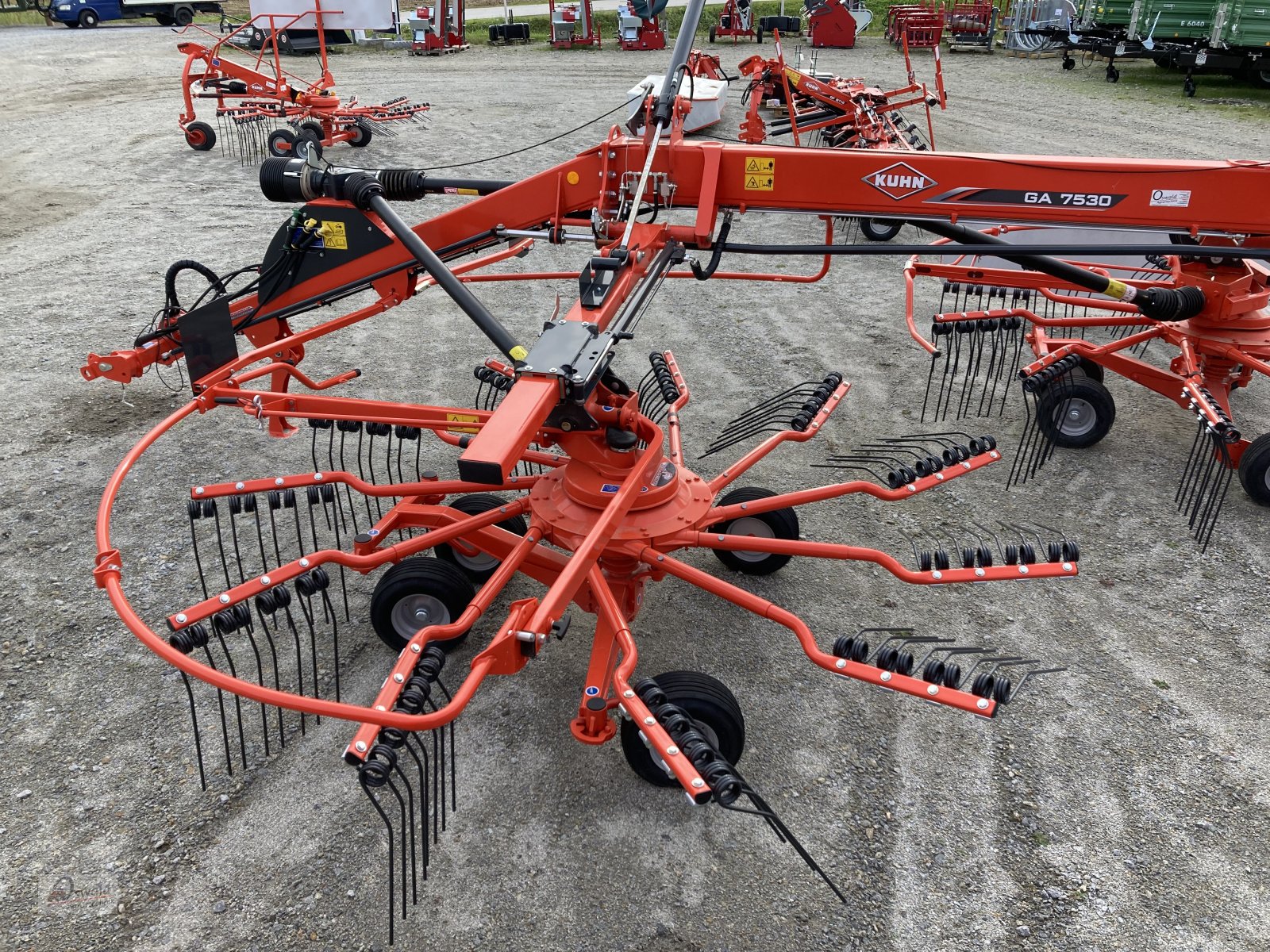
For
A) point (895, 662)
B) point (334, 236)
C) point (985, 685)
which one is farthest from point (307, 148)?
point (985, 685)

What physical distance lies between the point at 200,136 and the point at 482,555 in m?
12.3

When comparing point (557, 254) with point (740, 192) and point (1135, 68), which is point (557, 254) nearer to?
point (740, 192)

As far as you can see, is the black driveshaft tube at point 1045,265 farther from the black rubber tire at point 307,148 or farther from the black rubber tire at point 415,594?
the black rubber tire at point 307,148

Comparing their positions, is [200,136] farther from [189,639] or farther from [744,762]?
[744,762]

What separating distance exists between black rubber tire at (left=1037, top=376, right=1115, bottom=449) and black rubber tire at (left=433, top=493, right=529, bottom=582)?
3730 mm

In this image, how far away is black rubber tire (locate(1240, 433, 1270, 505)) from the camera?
Answer: 5715mm

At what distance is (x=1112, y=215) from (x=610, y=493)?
2.59 m

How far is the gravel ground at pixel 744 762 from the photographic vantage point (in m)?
3.43

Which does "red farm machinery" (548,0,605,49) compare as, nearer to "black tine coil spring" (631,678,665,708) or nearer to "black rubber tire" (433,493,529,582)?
"black rubber tire" (433,493,529,582)

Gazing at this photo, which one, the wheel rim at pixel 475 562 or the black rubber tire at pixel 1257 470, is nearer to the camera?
the wheel rim at pixel 475 562

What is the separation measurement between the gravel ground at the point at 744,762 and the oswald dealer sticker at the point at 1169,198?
2096 millimetres

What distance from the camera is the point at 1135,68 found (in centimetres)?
2133

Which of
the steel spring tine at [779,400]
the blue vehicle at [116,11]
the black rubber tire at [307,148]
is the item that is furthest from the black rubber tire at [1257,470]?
the blue vehicle at [116,11]

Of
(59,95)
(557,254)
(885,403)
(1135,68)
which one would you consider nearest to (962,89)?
(1135,68)
